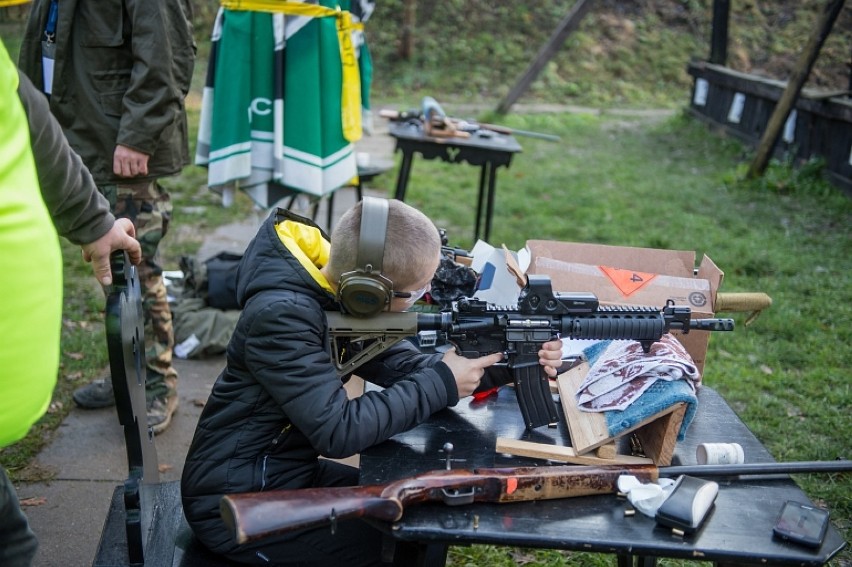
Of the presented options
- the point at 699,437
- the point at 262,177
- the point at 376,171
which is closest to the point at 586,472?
the point at 699,437

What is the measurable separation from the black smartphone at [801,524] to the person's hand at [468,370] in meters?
0.85

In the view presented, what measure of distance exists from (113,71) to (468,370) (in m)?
2.40

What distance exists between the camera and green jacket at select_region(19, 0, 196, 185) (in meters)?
3.66

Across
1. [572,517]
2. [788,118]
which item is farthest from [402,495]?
[788,118]

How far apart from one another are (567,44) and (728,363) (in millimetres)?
13692

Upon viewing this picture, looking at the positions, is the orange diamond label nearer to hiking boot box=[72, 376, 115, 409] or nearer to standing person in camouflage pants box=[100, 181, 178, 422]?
standing person in camouflage pants box=[100, 181, 178, 422]

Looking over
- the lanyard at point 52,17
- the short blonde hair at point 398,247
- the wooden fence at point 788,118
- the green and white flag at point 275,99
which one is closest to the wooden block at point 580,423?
the short blonde hair at point 398,247

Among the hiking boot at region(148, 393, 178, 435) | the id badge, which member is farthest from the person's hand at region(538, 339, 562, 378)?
the id badge

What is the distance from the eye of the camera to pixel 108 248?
2.42 metres

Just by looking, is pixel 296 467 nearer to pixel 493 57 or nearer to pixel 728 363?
pixel 728 363

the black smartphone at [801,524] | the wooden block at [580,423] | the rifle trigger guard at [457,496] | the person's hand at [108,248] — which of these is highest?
the person's hand at [108,248]

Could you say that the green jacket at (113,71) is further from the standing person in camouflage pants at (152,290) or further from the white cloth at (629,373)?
the white cloth at (629,373)

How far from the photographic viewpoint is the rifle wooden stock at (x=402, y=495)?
1828 millimetres

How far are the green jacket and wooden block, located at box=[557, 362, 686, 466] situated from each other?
2373 millimetres
